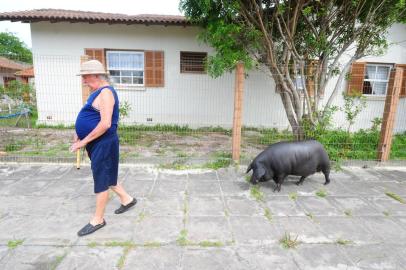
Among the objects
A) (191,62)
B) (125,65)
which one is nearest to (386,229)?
(191,62)

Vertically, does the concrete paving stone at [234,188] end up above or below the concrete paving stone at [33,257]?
above

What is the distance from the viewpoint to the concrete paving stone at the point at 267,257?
2611mm

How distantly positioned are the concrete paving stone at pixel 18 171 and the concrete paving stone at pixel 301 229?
429 centimetres

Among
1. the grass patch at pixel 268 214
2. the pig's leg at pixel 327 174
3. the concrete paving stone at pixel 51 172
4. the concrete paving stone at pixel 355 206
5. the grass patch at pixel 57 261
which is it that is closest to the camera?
the grass patch at pixel 57 261

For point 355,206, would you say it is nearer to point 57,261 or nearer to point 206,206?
point 206,206

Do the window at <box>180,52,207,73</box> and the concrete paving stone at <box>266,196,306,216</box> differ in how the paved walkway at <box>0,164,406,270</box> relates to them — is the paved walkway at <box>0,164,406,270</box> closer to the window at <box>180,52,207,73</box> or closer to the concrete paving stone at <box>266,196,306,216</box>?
the concrete paving stone at <box>266,196,306,216</box>

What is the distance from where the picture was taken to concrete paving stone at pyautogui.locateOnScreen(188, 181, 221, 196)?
4293 millimetres

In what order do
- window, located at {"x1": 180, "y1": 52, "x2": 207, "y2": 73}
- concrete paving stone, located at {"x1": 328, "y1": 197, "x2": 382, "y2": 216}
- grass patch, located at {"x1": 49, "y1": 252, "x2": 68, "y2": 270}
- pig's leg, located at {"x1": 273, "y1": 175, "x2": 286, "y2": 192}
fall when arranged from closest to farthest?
grass patch, located at {"x1": 49, "y1": 252, "x2": 68, "y2": 270}
concrete paving stone, located at {"x1": 328, "y1": 197, "x2": 382, "y2": 216}
pig's leg, located at {"x1": 273, "y1": 175, "x2": 286, "y2": 192}
window, located at {"x1": 180, "y1": 52, "x2": 207, "y2": 73}

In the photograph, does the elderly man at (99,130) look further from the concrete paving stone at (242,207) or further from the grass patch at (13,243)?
the concrete paving stone at (242,207)

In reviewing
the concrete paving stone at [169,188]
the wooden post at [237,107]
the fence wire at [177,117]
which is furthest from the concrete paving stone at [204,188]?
the wooden post at [237,107]

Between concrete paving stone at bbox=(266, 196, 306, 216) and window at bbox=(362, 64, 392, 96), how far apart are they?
764 centimetres

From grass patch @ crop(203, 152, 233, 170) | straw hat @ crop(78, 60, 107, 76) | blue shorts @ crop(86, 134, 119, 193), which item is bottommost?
grass patch @ crop(203, 152, 233, 170)

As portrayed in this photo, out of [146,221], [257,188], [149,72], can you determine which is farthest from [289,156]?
[149,72]

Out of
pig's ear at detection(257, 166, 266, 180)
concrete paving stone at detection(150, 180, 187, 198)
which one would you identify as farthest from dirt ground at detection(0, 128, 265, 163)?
pig's ear at detection(257, 166, 266, 180)
